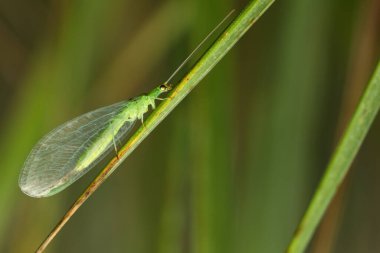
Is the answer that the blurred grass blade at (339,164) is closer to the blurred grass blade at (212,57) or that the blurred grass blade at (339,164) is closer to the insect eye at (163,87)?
the blurred grass blade at (212,57)

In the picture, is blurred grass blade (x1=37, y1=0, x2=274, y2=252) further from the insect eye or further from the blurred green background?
the insect eye

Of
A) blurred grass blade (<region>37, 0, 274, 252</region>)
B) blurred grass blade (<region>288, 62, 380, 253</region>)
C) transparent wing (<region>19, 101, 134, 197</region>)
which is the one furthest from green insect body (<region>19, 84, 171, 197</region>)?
blurred grass blade (<region>288, 62, 380, 253</region>)

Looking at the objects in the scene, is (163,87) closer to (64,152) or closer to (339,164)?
(64,152)

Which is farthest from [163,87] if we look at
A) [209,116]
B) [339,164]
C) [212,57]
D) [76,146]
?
[339,164]

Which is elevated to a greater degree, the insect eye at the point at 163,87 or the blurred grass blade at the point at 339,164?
the insect eye at the point at 163,87

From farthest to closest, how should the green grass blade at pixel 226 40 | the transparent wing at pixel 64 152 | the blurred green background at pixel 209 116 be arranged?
the transparent wing at pixel 64 152 → the blurred green background at pixel 209 116 → the green grass blade at pixel 226 40

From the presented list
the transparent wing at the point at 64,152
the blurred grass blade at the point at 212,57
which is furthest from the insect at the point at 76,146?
the blurred grass blade at the point at 212,57

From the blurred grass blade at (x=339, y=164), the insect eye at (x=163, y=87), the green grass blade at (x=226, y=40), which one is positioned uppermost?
the insect eye at (x=163, y=87)

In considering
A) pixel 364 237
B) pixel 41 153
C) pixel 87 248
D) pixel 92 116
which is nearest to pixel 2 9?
pixel 92 116
